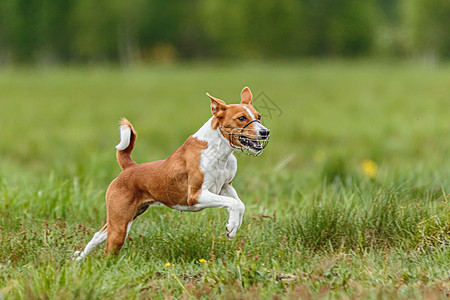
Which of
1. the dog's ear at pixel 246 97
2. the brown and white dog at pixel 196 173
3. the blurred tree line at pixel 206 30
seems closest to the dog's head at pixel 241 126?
the brown and white dog at pixel 196 173

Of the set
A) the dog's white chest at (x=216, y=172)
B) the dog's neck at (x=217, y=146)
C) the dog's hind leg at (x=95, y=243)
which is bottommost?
the dog's hind leg at (x=95, y=243)

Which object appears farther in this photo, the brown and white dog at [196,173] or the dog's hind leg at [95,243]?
the dog's hind leg at [95,243]

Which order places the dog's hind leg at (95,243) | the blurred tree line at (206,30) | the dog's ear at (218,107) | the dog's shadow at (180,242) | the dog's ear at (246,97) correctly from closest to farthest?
the dog's ear at (218,107), the dog's ear at (246,97), the dog's hind leg at (95,243), the dog's shadow at (180,242), the blurred tree line at (206,30)

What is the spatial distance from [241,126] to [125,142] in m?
0.79

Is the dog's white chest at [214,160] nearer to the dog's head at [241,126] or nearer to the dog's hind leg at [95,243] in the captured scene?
the dog's head at [241,126]

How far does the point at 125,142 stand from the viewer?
350 cm

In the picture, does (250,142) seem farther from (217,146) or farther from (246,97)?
(246,97)

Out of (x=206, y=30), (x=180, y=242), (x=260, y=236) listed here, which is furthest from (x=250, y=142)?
(x=206, y=30)

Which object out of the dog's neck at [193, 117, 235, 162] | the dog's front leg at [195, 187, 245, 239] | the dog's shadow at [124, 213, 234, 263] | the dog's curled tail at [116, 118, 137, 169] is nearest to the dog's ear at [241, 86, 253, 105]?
the dog's neck at [193, 117, 235, 162]

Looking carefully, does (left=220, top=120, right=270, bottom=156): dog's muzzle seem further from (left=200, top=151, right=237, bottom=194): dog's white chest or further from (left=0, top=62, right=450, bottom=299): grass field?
(left=0, top=62, right=450, bottom=299): grass field

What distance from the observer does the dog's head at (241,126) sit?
3.14 m

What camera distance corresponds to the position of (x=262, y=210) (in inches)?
204

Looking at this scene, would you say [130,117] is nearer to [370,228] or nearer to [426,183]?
[426,183]

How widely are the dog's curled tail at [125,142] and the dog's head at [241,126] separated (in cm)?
59
